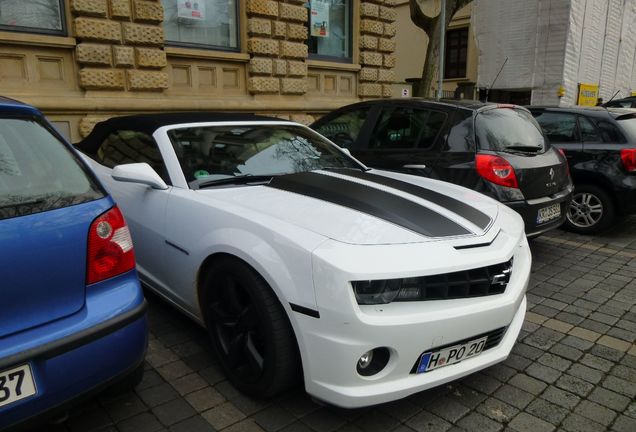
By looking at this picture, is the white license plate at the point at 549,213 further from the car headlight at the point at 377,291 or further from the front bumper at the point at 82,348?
the front bumper at the point at 82,348

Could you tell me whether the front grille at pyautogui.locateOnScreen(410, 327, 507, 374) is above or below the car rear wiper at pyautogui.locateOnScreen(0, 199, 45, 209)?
below

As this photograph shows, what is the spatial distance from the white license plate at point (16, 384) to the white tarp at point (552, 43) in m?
17.5

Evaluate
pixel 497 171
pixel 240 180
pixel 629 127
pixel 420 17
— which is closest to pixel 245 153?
pixel 240 180

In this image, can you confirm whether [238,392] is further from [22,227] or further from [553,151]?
[553,151]

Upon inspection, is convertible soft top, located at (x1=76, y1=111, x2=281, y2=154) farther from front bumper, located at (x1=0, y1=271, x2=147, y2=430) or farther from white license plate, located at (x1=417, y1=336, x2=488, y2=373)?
white license plate, located at (x1=417, y1=336, x2=488, y2=373)

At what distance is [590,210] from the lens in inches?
242

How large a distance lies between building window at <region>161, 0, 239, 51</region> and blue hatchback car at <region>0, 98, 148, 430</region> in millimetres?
7222

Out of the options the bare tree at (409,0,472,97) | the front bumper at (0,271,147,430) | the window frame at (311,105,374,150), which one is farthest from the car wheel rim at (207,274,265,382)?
the bare tree at (409,0,472,97)

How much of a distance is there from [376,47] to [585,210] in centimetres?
719

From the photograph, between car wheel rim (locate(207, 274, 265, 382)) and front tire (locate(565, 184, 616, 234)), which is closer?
car wheel rim (locate(207, 274, 265, 382))

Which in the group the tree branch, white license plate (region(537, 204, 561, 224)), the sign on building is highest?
the tree branch

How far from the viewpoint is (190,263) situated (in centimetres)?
288

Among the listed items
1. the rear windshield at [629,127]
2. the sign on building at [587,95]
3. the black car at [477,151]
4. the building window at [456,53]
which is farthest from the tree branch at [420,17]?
the building window at [456,53]

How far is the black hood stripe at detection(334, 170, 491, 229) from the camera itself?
9.30ft
